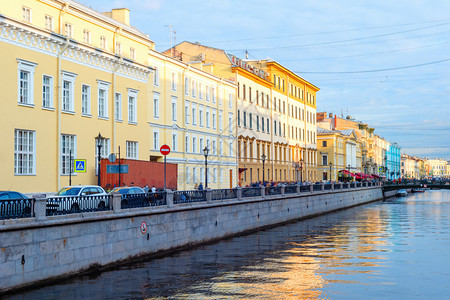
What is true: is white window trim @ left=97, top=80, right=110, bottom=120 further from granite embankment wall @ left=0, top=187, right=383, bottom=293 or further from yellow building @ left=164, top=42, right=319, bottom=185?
yellow building @ left=164, top=42, right=319, bottom=185

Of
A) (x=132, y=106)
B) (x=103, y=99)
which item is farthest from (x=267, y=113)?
(x=103, y=99)

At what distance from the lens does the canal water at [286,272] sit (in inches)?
752

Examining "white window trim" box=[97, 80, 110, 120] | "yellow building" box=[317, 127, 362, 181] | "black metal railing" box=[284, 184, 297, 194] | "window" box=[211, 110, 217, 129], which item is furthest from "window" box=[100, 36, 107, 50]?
"yellow building" box=[317, 127, 362, 181]

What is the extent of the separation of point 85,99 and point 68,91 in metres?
1.81

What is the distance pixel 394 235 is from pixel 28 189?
22261mm

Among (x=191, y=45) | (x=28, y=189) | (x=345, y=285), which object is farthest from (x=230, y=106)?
(x=345, y=285)

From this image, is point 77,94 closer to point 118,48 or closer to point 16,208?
point 118,48

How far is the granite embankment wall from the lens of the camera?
719 inches

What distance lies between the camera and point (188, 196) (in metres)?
31.2

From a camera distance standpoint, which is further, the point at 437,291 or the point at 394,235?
the point at 394,235

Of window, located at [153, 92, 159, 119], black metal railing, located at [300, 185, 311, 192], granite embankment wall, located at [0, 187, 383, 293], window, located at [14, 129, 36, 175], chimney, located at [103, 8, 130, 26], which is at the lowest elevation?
granite embankment wall, located at [0, 187, 383, 293]

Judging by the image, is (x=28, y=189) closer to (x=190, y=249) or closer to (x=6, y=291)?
(x=190, y=249)

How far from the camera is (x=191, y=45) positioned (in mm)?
69625

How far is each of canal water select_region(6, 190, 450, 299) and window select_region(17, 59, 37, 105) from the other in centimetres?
1279
